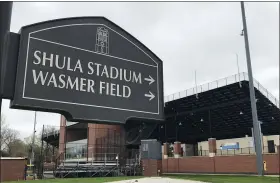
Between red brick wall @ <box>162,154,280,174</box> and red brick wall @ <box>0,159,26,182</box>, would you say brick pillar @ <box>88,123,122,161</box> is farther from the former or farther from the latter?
red brick wall @ <box>0,159,26,182</box>

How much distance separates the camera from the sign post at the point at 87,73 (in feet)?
7.89

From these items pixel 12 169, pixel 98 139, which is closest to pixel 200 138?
pixel 98 139

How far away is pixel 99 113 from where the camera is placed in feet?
8.68

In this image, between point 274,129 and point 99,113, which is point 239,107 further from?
point 99,113

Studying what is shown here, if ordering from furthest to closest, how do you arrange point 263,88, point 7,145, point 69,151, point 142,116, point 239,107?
point 7,145 < point 69,151 < point 239,107 < point 263,88 < point 142,116

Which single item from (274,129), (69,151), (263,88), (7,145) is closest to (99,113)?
(263,88)

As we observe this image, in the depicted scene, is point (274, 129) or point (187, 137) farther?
point (187, 137)

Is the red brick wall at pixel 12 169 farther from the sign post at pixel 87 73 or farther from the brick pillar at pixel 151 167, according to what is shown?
the sign post at pixel 87 73

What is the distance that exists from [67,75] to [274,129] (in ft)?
157

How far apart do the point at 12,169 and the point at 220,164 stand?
20.6m

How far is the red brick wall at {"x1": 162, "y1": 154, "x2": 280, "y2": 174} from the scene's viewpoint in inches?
1215

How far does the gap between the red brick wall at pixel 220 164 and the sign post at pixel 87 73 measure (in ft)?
100

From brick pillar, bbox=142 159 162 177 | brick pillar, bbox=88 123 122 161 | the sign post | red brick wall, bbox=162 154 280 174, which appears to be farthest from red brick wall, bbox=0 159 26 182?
the sign post

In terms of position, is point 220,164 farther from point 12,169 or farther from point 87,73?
point 87,73
